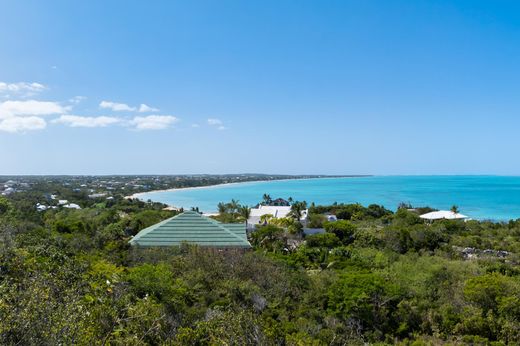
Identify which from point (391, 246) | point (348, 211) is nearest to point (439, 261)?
point (391, 246)

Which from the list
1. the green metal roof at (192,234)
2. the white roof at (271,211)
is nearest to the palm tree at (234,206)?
the white roof at (271,211)

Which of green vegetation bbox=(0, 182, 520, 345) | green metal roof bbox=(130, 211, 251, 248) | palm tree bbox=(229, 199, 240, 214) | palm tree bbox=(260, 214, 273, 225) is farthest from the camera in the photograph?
palm tree bbox=(229, 199, 240, 214)

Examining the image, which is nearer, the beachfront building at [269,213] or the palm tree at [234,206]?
the beachfront building at [269,213]

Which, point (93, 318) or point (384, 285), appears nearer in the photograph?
point (93, 318)

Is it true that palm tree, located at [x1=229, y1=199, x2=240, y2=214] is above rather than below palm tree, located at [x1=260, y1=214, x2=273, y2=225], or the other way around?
above

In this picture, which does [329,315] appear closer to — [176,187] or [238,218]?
[238,218]

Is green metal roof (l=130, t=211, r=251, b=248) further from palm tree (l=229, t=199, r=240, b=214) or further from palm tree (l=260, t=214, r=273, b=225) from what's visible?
palm tree (l=229, t=199, r=240, b=214)

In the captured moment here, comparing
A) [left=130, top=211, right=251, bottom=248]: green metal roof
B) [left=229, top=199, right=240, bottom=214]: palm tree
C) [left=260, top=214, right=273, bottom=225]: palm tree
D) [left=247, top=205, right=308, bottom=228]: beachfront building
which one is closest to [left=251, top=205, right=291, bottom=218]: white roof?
[left=247, top=205, right=308, bottom=228]: beachfront building

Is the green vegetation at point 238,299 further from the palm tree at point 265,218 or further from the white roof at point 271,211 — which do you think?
the white roof at point 271,211

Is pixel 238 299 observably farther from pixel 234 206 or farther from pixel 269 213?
pixel 269 213
